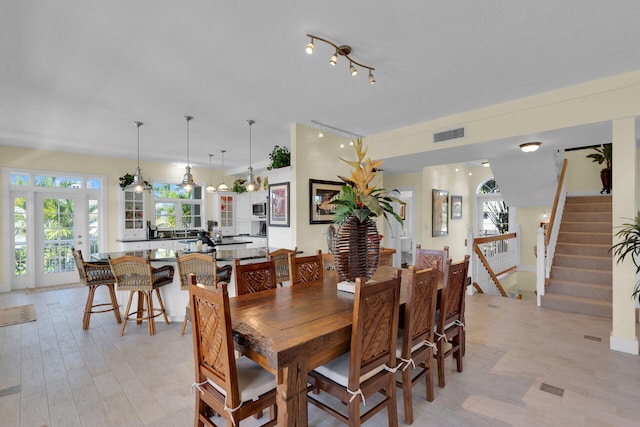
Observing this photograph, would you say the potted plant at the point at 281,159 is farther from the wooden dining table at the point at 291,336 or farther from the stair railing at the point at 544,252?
the stair railing at the point at 544,252

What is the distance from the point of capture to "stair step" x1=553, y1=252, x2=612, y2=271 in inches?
182

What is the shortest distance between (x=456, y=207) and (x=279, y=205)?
17.7ft

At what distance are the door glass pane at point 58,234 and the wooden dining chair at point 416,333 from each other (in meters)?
7.02

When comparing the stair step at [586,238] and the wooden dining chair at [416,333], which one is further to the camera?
the stair step at [586,238]

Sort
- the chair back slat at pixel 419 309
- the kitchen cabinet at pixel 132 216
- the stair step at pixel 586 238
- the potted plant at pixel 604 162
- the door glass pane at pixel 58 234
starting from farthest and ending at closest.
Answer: the kitchen cabinet at pixel 132 216
the door glass pane at pixel 58 234
the potted plant at pixel 604 162
the stair step at pixel 586 238
the chair back slat at pixel 419 309

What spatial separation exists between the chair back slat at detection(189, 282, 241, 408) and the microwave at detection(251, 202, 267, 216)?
6178mm

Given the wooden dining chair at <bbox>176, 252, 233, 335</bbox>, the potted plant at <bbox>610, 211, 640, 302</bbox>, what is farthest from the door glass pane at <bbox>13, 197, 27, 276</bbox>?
the potted plant at <bbox>610, 211, 640, 302</bbox>

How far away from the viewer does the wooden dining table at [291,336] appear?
4.72 ft

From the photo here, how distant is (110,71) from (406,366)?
3556mm

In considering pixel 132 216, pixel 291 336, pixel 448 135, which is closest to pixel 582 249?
pixel 448 135

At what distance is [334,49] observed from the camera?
257 centimetres

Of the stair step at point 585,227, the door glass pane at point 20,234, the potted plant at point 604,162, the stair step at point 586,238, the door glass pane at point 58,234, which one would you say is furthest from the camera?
the door glass pane at point 58,234

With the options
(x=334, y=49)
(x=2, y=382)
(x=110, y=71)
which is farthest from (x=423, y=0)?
(x=2, y=382)

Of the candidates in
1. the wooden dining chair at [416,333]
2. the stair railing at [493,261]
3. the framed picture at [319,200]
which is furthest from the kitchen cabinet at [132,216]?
the stair railing at [493,261]
